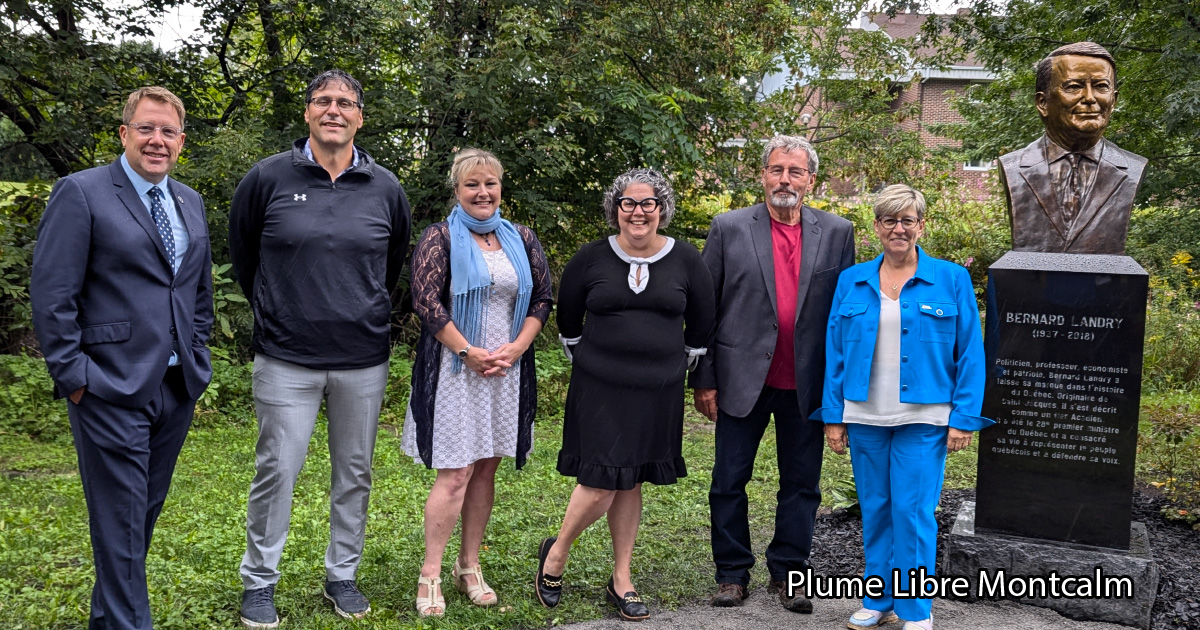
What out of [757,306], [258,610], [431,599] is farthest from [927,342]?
[258,610]

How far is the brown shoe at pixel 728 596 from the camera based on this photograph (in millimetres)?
4516

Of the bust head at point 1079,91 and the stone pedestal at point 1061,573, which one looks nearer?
the stone pedestal at point 1061,573

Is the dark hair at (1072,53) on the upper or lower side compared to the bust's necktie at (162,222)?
upper

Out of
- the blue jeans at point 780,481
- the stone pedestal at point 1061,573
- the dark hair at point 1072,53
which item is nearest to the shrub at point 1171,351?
the stone pedestal at point 1061,573

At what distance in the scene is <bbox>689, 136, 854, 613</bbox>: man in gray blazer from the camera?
14.2 feet

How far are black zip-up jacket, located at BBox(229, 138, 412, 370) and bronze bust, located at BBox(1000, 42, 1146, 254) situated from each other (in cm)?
327

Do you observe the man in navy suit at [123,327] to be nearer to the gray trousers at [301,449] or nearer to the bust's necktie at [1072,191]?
the gray trousers at [301,449]

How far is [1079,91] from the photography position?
473cm

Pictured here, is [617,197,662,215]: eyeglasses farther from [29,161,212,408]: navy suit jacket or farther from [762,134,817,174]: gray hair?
[29,161,212,408]: navy suit jacket

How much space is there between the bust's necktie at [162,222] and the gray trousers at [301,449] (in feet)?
1.90

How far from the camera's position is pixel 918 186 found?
1348 centimetres

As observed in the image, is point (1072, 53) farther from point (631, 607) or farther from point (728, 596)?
point (631, 607)

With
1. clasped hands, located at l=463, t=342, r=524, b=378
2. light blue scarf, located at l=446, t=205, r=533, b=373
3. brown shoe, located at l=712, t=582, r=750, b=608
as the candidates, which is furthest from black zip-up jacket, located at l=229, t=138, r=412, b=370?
brown shoe, located at l=712, t=582, r=750, b=608

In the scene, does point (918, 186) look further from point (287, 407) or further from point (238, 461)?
point (287, 407)
